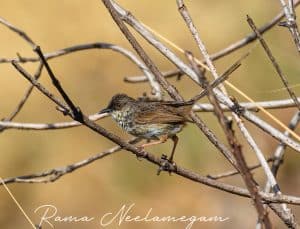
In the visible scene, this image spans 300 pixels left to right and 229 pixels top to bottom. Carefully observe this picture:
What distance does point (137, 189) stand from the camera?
27.2ft

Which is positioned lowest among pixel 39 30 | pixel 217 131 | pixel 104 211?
pixel 104 211

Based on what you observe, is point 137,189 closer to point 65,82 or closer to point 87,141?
point 87,141

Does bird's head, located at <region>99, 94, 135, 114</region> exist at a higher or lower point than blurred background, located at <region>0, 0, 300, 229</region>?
lower

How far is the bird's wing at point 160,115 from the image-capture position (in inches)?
155

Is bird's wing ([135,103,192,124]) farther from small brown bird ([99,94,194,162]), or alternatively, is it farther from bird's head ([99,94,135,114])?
bird's head ([99,94,135,114])

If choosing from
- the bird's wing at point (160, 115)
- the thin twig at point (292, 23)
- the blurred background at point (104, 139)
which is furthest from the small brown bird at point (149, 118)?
the blurred background at point (104, 139)

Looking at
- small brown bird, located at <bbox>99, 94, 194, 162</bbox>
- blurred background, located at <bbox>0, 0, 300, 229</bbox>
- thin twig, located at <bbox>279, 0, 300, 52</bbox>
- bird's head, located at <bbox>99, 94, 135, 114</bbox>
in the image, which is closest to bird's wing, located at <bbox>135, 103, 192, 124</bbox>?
small brown bird, located at <bbox>99, 94, 194, 162</bbox>

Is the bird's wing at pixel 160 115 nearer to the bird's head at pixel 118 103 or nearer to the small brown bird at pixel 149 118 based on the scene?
the small brown bird at pixel 149 118

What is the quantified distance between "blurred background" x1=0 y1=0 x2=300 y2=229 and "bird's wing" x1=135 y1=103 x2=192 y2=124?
11.1 feet

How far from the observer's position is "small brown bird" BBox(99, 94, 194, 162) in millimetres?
4117

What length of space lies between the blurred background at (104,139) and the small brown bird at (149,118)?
130 inches

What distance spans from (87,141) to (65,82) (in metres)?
0.94

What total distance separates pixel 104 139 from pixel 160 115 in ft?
15.3

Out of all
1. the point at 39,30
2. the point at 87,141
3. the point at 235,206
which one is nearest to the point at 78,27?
the point at 39,30
